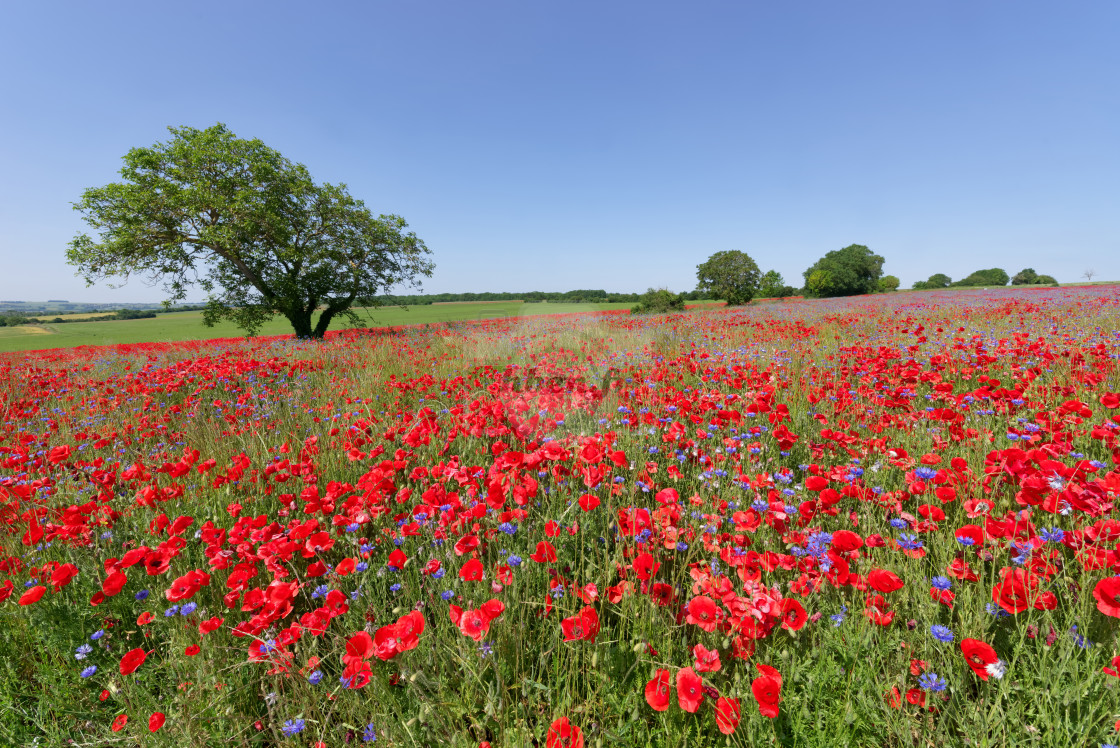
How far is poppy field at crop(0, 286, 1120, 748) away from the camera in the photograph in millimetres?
1300

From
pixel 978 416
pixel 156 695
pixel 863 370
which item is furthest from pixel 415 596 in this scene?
pixel 863 370

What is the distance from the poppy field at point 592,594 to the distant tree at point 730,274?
47448 mm

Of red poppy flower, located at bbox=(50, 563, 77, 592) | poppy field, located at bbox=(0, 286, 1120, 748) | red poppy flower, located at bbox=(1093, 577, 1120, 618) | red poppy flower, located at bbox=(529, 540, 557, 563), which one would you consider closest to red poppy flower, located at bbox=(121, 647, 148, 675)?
poppy field, located at bbox=(0, 286, 1120, 748)

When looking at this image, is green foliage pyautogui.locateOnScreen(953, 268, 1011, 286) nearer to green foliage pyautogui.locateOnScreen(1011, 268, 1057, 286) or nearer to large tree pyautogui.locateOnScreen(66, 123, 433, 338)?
green foliage pyautogui.locateOnScreen(1011, 268, 1057, 286)

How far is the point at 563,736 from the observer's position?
1.11m

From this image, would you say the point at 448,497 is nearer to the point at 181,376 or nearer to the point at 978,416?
the point at 978,416

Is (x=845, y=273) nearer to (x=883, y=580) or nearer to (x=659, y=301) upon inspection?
(x=659, y=301)

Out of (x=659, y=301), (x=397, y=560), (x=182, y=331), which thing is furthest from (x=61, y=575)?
(x=182, y=331)

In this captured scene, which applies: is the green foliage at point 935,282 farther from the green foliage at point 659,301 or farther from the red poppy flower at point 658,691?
the red poppy flower at point 658,691

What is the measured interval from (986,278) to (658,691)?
125 meters

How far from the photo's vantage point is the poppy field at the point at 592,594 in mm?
1300

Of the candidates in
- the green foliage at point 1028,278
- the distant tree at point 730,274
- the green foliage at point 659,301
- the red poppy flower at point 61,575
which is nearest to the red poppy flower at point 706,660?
the red poppy flower at point 61,575

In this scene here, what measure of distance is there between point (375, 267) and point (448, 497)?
2329cm

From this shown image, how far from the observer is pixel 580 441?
258cm
